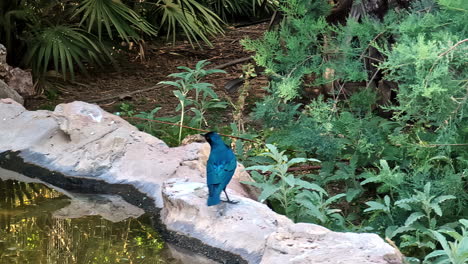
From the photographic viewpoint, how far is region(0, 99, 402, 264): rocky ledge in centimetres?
339

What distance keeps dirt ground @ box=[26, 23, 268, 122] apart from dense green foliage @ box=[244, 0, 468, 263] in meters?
2.12

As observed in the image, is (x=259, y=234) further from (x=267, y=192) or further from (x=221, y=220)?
(x=267, y=192)

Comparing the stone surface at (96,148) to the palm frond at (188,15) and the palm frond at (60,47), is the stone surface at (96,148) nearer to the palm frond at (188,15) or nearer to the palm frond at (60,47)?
the palm frond at (60,47)

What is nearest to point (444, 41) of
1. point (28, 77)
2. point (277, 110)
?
point (277, 110)

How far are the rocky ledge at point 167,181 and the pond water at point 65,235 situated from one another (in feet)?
0.46

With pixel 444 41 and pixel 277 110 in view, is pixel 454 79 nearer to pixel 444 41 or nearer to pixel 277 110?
pixel 444 41

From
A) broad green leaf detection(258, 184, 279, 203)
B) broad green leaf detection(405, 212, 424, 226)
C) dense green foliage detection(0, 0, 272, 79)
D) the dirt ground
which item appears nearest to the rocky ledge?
broad green leaf detection(258, 184, 279, 203)

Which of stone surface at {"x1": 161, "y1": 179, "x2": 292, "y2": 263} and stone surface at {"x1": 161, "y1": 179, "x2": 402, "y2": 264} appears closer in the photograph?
stone surface at {"x1": 161, "y1": 179, "x2": 402, "y2": 264}

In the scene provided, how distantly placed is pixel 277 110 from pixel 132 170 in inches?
39.1

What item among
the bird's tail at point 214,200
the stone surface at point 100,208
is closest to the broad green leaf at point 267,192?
the bird's tail at point 214,200

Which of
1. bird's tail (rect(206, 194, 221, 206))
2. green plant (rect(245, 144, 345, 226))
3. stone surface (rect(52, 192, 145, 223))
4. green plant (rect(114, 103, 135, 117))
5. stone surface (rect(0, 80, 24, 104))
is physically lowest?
green plant (rect(114, 103, 135, 117))

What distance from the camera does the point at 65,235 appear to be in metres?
4.37

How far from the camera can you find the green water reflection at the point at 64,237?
4.05 metres

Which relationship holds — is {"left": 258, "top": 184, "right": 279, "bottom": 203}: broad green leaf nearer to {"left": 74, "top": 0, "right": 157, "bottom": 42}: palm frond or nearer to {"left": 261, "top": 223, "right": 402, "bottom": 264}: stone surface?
{"left": 261, "top": 223, "right": 402, "bottom": 264}: stone surface
